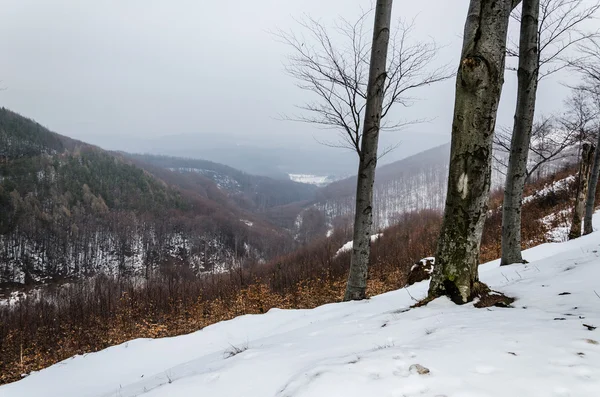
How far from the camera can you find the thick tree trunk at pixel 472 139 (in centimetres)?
303

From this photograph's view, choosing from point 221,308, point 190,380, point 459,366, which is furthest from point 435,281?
point 221,308

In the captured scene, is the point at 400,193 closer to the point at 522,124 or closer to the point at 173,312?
the point at 173,312

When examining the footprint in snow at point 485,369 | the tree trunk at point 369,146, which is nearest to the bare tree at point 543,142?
the tree trunk at point 369,146

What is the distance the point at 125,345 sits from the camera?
616 centimetres

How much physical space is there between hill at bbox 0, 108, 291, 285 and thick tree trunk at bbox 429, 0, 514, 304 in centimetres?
6533

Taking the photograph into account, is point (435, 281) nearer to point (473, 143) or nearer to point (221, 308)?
point (473, 143)

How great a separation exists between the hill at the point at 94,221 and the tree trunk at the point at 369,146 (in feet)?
206

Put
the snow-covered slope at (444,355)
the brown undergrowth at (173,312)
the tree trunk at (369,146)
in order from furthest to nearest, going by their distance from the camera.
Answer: the brown undergrowth at (173,312), the tree trunk at (369,146), the snow-covered slope at (444,355)

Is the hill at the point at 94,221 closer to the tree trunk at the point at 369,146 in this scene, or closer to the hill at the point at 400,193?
the hill at the point at 400,193

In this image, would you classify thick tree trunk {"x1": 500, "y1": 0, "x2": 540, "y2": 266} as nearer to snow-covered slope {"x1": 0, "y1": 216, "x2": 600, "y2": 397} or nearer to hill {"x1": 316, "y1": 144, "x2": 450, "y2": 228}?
snow-covered slope {"x1": 0, "y1": 216, "x2": 600, "y2": 397}

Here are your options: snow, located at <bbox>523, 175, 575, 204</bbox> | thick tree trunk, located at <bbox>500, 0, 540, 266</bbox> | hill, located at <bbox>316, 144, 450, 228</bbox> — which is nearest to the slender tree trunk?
thick tree trunk, located at <bbox>500, 0, 540, 266</bbox>

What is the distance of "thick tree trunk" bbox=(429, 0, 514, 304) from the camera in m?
3.03

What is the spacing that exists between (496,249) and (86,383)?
12300 millimetres

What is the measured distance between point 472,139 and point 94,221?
325 feet
